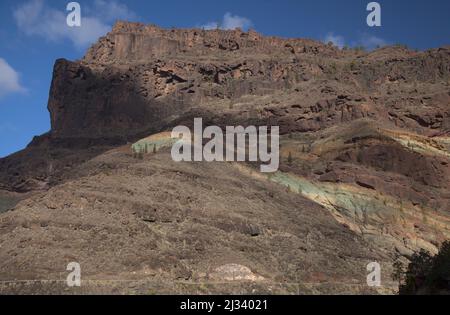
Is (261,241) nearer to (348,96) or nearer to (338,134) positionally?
(338,134)

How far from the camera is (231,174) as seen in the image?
47812mm

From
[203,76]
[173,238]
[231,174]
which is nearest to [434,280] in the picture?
[173,238]

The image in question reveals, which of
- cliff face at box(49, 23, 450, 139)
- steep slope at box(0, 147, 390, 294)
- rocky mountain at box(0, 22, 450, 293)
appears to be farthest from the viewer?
cliff face at box(49, 23, 450, 139)

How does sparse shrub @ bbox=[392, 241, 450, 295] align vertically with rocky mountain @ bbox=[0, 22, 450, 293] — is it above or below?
below

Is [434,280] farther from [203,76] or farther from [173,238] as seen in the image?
[203,76]

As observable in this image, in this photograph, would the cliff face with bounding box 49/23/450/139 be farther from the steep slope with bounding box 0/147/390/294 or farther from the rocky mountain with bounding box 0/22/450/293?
the steep slope with bounding box 0/147/390/294

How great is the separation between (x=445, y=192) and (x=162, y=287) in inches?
1388

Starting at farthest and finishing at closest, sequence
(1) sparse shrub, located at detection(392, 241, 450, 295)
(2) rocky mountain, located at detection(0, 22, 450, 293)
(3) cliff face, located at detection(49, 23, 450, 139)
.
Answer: (3) cliff face, located at detection(49, 23, 450, 139)
(2) rocky mountain, located at detection(0, 22, 450, 293)
(1) sparse shrub, located at detection(392, 241, 450, 295)

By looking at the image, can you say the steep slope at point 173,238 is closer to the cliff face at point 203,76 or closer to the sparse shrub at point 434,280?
the sparse shrub at point 434,280

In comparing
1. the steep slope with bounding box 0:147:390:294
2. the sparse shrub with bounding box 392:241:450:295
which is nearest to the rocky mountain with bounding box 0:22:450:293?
the steep slope with bounding box 0:147:390:294

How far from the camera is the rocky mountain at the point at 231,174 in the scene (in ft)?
98.0

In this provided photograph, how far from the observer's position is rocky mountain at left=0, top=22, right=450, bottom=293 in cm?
2988
